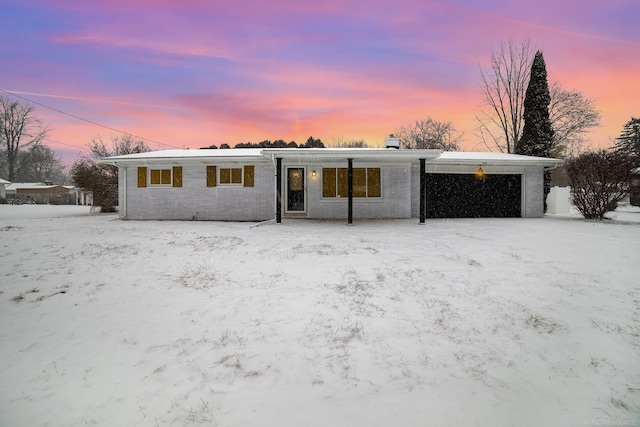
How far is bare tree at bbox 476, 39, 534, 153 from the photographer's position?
25.9 meters

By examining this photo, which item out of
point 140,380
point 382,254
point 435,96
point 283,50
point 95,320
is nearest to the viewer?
point 140,380

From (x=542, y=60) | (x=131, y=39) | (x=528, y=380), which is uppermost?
(x=542, y=60)

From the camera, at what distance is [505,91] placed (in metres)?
27.2

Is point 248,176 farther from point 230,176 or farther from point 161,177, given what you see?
point 161,177

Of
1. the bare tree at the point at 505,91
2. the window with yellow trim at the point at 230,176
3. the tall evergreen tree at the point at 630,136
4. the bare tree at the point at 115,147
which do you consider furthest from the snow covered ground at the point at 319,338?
the tall evergreen tree at the point at 630,136

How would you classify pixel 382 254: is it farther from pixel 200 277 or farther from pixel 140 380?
pixel 140 380

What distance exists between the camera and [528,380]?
2.76m

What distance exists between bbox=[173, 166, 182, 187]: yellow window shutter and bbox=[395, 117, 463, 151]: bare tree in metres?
26.7

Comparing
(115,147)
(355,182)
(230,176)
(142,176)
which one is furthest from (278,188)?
(115,147)

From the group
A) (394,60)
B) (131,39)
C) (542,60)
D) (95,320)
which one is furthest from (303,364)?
(542,60)

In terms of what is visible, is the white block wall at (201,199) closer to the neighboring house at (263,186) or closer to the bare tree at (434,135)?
the neighboring house at (263,186)

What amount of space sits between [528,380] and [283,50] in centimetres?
1301

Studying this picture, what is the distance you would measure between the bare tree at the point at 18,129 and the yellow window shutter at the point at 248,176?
4051cm

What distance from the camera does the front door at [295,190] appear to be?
42.9 ft
